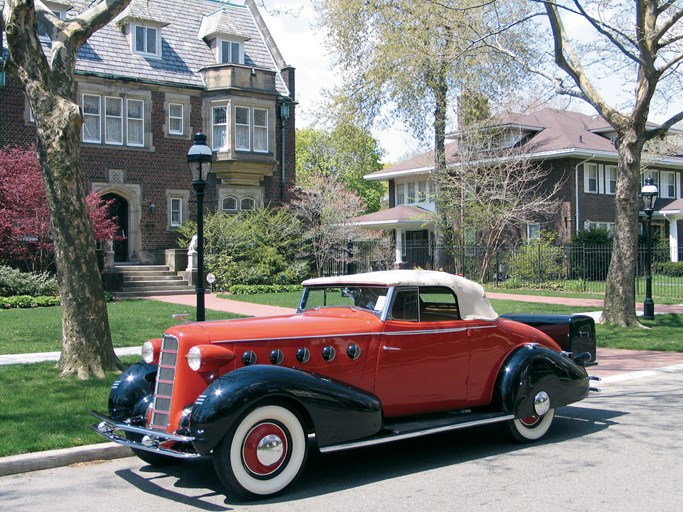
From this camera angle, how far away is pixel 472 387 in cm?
715

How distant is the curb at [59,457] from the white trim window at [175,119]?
2415 centimetres

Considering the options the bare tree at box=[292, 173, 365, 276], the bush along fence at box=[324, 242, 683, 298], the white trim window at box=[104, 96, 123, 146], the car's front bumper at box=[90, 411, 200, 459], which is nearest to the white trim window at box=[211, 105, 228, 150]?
the white trim window at box=[104, 96, 123, 146]

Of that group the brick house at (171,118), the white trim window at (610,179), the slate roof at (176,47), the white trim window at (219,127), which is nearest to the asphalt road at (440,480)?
the brick house at (171,118)

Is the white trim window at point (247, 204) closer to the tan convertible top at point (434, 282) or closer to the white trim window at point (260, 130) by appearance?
the white trim window at point (260, 130)

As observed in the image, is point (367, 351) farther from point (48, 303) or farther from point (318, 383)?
point (48, 303)

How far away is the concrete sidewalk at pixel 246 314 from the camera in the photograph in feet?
21.9

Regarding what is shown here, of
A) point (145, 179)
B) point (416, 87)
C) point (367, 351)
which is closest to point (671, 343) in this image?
point (367, 351)

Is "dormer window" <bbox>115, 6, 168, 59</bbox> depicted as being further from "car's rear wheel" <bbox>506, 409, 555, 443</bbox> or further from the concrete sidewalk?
"car's rear wheel" <bbox>506, 409, 555, 443</bbox>

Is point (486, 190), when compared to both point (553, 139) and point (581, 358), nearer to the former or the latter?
point (553, 139)

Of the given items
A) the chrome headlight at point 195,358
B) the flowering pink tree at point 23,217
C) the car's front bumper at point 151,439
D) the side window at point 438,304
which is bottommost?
the car's front bumper at point 151,439

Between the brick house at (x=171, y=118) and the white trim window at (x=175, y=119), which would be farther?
the white trim window at (x=175, y=119)

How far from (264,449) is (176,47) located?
28068 millimetres

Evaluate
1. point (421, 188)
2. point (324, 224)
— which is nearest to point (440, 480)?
point (324, 224)

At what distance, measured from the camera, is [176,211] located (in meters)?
30.3
